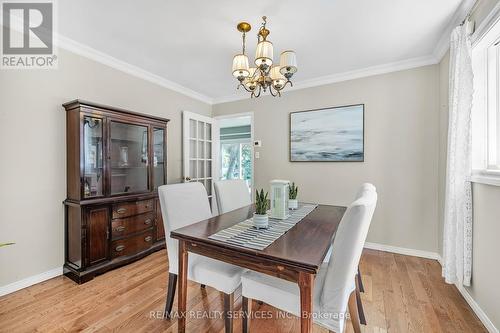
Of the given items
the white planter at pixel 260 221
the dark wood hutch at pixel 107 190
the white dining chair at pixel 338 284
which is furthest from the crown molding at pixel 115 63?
the white dining chair at pixel 338 284

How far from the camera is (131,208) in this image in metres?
2.64

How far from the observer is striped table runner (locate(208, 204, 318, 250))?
1.29m

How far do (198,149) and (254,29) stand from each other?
232 cm

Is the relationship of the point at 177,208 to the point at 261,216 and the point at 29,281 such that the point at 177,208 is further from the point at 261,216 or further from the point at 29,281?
the point at 29,281

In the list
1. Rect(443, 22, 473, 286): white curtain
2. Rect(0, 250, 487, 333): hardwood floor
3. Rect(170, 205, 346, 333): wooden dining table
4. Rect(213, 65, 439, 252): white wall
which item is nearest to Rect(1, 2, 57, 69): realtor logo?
Rect(0, 250, 487, 333): hardwood floor

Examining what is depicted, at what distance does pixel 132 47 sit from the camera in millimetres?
2518

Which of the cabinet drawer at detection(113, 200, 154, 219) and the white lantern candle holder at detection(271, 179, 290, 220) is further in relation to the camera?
the cabinet drawer at detection(113, 200, 154, 219)

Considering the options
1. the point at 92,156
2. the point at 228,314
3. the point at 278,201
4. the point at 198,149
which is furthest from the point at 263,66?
the point at 198,149

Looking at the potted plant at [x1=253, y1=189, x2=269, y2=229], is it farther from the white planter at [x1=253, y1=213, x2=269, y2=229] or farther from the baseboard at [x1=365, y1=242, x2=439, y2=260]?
the baseboard at [x1=365, y1=242, x2=439, y2=260]

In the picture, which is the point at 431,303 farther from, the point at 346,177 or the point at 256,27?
the point at 256,27

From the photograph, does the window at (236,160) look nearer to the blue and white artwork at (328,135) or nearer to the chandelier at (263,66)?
the blue and white artwork at (328,135)

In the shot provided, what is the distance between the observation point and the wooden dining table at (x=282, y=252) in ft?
3.45

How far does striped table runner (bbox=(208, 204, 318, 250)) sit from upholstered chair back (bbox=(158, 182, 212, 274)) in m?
0.40

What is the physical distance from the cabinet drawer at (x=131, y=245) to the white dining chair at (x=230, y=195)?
1.18 m
